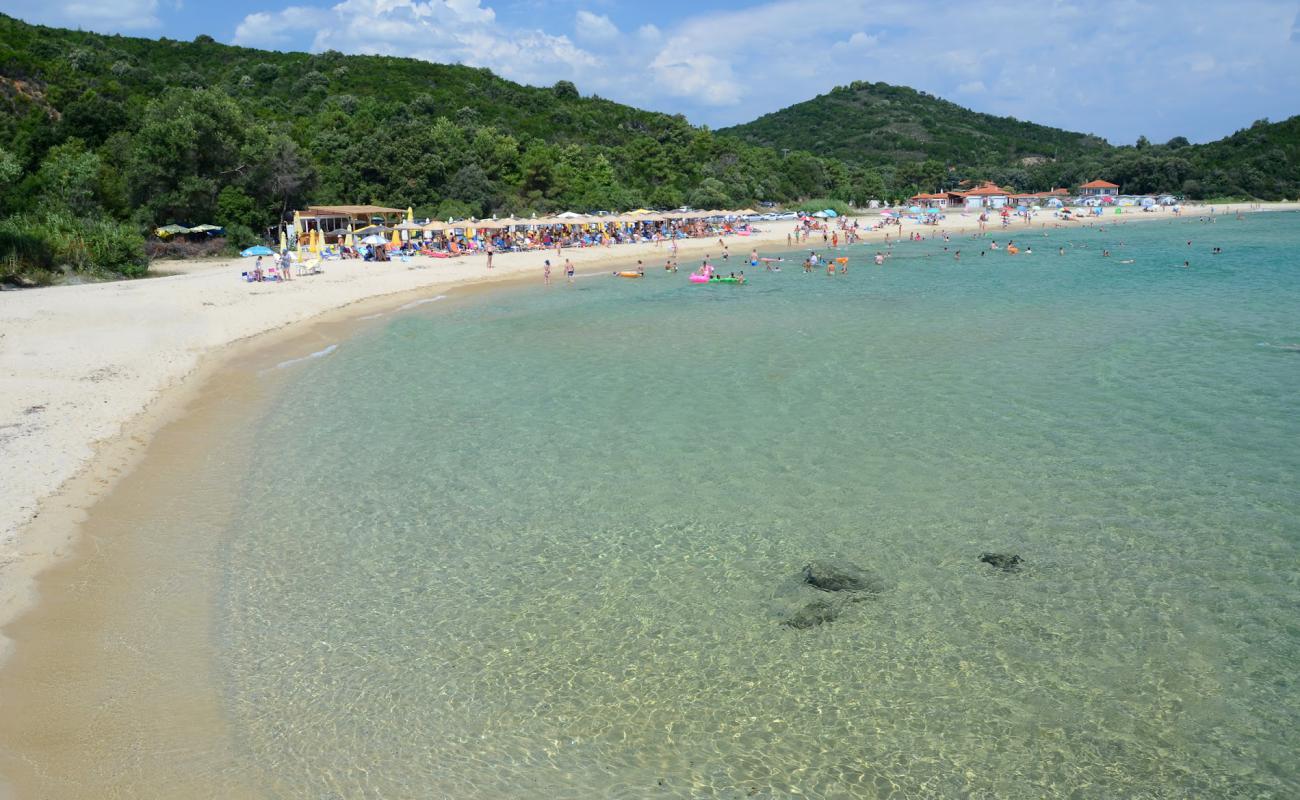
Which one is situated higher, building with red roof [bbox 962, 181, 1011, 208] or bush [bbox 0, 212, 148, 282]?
building with red roof [bbox 962, 181, 1011, 208]

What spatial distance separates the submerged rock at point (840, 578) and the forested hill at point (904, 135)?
442ft

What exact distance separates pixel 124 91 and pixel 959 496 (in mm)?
56414

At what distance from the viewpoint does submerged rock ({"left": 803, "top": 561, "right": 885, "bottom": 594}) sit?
8.52 metres

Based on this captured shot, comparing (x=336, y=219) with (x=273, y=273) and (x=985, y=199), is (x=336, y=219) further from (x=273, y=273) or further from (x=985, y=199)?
(x=985, y=199)

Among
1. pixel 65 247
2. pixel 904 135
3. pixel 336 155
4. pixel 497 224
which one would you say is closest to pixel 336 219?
pixel 497 224

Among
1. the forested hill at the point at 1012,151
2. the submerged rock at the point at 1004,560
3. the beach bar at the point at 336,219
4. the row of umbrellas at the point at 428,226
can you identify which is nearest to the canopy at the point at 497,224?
the row of umbrellas at the point at 428,226

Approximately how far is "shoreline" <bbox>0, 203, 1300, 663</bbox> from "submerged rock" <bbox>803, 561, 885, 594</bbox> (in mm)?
6937

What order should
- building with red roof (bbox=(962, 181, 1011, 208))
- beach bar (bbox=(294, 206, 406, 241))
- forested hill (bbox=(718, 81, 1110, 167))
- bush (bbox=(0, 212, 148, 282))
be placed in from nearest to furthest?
bush (bbox=(0, 212, 148, 282)), beach bar (bbox=(294, 206, 406, 241)), building with red roof (bbox=(962, 181, 1011, 208)), forested hill (bbox=(718, 81, 1110, 167))

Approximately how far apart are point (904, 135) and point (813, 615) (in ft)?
565

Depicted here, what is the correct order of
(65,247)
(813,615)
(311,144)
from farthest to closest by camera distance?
(311,144) → (65,247) → (813,615)

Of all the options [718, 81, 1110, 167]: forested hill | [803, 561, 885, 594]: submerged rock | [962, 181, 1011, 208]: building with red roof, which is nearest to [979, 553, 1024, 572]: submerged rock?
[803, 561, 885, 594]: submerged rock

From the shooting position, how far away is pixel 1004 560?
906 centimetres

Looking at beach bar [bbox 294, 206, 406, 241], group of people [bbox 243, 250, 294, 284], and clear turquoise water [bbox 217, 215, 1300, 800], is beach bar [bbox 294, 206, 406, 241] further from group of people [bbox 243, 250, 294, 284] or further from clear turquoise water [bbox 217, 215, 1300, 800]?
clear turquoise water [bbox 217, 215, 1300, 800]

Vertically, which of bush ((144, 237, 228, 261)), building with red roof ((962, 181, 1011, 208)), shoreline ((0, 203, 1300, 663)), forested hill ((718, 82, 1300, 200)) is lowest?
shoreline ((0, 203, 1300, 663))
